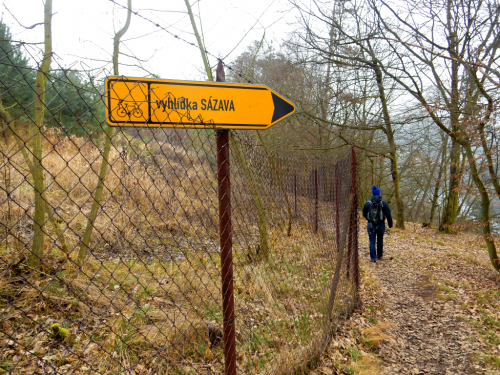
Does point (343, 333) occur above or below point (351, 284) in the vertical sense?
below

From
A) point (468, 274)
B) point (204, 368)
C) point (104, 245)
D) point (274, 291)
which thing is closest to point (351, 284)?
point (274, 291)

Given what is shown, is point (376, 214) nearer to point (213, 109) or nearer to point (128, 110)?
point (213, 109)

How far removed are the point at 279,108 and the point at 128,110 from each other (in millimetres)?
927

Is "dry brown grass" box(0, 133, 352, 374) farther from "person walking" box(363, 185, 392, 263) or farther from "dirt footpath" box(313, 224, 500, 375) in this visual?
"person walking" box(363, 185, 392, 263)

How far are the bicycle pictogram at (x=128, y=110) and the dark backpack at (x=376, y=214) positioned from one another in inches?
266

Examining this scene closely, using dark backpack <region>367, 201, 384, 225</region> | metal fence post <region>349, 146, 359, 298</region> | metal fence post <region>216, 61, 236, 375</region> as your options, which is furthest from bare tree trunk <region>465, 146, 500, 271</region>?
metal fence post <region>216, 61, 236, 375</region>

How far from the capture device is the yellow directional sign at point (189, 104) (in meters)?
1.65

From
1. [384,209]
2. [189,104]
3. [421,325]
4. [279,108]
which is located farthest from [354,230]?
[189,104]

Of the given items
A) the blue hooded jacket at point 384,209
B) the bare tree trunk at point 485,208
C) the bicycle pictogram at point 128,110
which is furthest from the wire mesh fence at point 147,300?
the bare tree trunk at point 485,208

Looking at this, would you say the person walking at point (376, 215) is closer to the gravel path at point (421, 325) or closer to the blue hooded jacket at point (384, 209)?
the blue hooded jacket at point (384, 209)

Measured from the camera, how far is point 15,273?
379cm

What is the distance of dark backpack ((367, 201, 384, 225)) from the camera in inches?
290

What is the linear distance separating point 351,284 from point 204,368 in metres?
2.69

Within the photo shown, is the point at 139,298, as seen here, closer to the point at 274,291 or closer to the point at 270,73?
the point at 274,291
